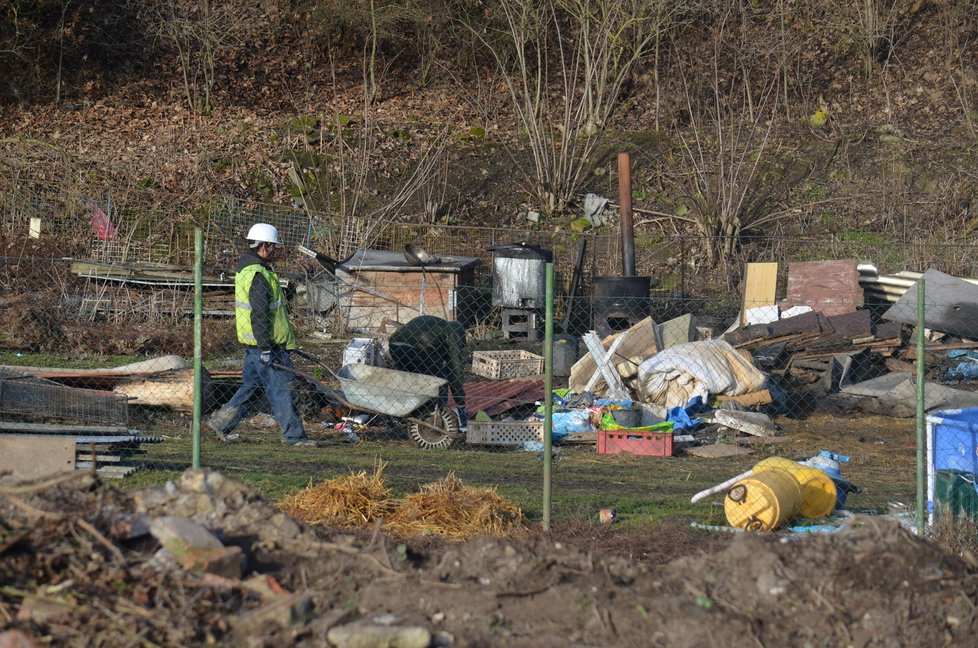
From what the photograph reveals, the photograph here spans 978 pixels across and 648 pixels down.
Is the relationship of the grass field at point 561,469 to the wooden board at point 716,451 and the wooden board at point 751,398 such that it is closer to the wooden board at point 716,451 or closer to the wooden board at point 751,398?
the wooden board at point 716,451

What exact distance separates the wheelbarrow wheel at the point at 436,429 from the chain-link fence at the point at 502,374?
0.8 inches

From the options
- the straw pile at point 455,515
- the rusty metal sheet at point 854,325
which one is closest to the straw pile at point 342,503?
the straw pile at point 455,515

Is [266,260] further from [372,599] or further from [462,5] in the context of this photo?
[462,5]

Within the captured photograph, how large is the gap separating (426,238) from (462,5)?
A: 28.0 feet

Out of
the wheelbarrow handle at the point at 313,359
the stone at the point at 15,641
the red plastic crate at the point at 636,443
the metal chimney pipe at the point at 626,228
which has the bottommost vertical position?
the stone at the point at 15,641

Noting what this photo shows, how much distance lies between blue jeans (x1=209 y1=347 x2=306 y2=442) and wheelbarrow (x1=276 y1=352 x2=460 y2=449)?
59 cm

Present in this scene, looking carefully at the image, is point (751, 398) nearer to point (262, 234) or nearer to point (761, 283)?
point (761, 283)

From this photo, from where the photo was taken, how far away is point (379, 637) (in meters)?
4.14

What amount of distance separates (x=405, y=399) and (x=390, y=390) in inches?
7.0

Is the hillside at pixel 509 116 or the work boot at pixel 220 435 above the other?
the hillside at pixel 509 116

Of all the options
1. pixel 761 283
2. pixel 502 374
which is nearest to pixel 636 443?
pixel 502 374

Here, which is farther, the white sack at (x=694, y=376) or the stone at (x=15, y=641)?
the white sack at (x=694, y=376)

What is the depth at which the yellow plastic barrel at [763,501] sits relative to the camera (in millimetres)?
6629

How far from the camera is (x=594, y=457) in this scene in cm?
977
